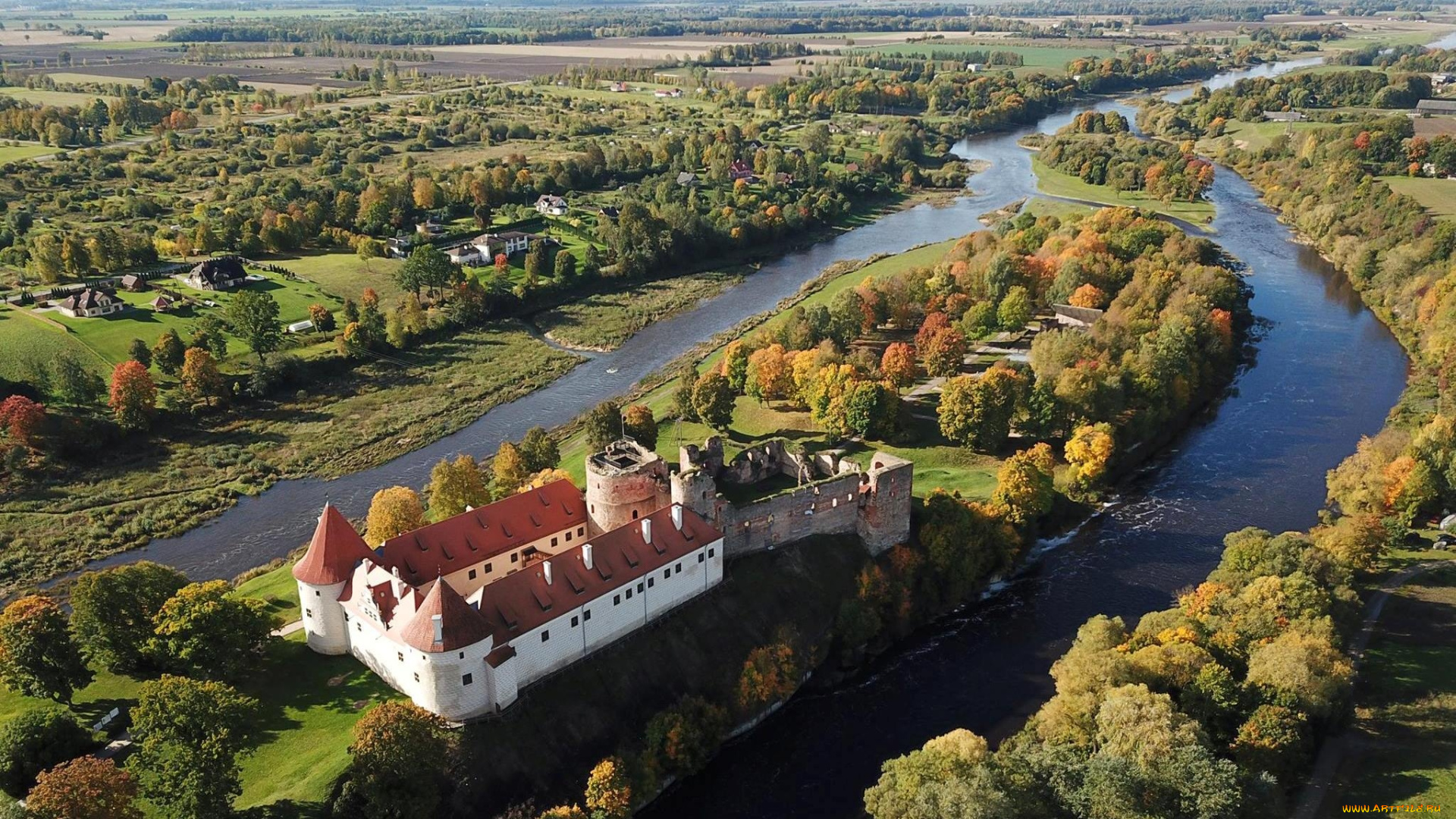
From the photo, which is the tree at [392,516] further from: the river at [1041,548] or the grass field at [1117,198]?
the grass field at [1117,198]

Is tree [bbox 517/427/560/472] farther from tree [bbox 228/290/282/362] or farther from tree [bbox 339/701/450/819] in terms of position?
tree [bbox 228/290/282/362]

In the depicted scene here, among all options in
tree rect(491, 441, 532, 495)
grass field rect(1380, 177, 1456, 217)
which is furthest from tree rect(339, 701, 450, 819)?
grass field rect(1380, 177, 1456, 217)

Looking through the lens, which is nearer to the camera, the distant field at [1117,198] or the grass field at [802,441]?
the grass field at [802,441]

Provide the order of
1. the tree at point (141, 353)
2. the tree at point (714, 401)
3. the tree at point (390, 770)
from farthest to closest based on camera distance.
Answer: the tree at point (141, 353)
the tree at point (714, 401)
the tree at point (390, 770)

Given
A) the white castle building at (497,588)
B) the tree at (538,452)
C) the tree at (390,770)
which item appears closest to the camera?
the tree at (390,770)

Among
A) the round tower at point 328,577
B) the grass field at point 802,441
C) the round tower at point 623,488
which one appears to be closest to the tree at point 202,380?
the grass field at point 802,441

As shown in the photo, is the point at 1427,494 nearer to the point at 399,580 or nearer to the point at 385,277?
the point at 399,580
